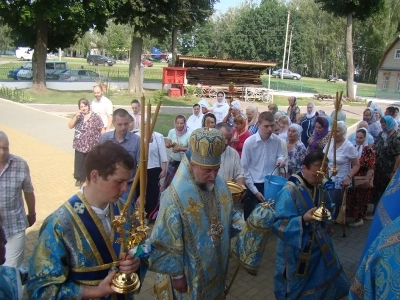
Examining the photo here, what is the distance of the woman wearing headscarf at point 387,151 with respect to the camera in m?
7.25

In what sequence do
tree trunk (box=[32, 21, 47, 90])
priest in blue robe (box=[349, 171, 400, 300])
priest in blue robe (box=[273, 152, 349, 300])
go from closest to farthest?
1. priest in blue robe (box=[349, 171, 400, 300])
2. priest in blue robe (box=[273, 152, 349, 300])
3. tree trunk (box=[32, 21, 47, 90])

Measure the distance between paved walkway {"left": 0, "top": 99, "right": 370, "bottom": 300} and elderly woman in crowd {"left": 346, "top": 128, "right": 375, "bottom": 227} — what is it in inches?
11.0

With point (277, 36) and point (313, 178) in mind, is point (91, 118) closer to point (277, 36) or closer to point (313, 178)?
point (313, 178)

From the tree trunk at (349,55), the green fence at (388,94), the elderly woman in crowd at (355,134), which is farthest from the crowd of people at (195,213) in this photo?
the green fence at (388,94)

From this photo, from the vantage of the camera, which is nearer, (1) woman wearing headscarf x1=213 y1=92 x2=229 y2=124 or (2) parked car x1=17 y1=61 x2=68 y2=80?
(1) woman wearing headscarf x1=213 y1=92 x2=229 y2=124

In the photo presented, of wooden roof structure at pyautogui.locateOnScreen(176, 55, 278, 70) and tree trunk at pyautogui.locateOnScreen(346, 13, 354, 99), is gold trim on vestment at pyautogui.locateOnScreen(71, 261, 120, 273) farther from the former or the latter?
tree trunk at pyautogui.locateOnScreen(346, 13, 354, 99)

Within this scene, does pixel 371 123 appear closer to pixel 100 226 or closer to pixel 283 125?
pixel 283 125

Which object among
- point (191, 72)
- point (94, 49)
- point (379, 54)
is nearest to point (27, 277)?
point (191, 72)

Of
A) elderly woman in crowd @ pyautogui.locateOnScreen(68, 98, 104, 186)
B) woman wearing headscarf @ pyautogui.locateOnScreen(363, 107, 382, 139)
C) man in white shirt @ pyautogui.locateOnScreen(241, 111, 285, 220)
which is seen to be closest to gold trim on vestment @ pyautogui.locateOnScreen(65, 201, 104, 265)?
man in white shirt @ pyautogui.locateOnScreen(241, 111, 285, 220)

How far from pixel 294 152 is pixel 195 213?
380cm

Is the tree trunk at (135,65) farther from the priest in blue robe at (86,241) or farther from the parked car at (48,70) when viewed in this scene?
the priest in blue robe at (86,241)

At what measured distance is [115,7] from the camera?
2444 centimetres

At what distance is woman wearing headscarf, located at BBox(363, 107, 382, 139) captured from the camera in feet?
29.6

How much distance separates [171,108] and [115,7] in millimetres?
8037
